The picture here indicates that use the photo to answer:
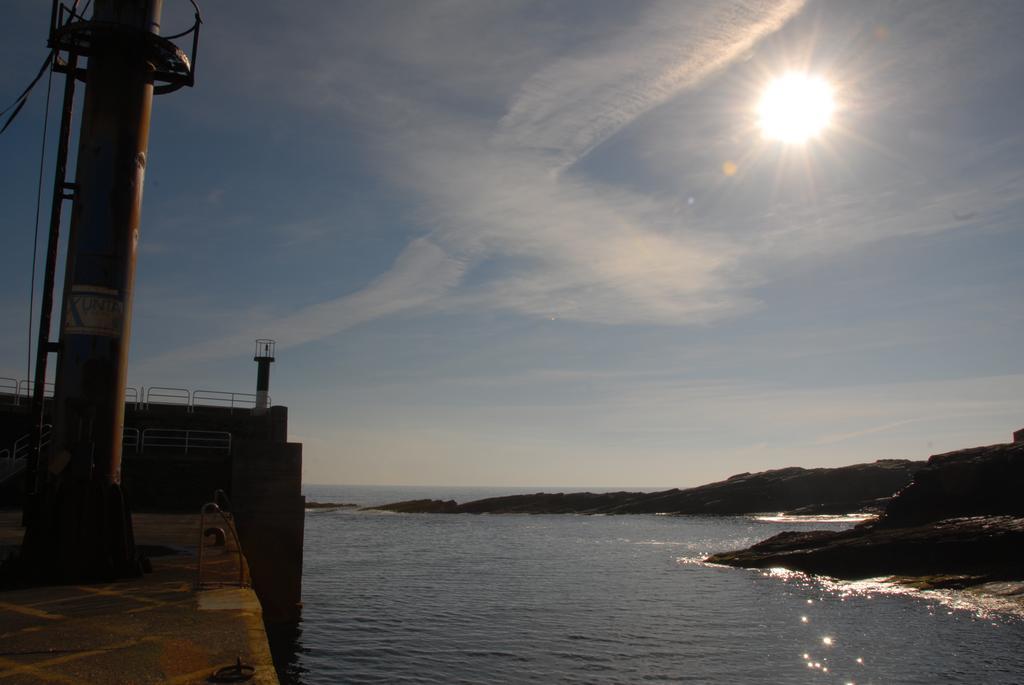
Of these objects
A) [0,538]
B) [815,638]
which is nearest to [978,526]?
[815,638]

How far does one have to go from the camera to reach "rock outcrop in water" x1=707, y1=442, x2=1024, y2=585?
2812cm

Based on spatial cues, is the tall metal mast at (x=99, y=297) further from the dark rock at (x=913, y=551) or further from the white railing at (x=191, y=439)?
the dark rock at (x=913, y=551)

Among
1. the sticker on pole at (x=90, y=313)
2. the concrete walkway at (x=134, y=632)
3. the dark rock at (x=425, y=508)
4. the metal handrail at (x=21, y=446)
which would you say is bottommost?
the dark rock at (x=425, y=508)

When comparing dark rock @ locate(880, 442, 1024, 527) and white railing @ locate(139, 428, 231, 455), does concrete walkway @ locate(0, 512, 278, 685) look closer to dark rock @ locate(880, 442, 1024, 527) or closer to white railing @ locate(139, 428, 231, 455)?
white railing @ locate(139, 428, 231, 455)

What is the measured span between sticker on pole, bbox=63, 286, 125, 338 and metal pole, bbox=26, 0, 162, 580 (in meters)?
0.02

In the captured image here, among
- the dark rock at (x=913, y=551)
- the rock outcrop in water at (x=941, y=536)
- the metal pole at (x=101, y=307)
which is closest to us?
the metal pole at (x=101, y=307)

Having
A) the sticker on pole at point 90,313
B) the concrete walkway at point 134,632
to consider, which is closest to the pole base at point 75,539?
the concrete walkway at point 134,632

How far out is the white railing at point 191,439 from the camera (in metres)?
26.8

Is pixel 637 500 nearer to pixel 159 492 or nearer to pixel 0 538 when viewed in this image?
pixel 159 492

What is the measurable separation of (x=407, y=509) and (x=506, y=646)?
278 feet

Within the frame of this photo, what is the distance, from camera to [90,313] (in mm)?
11711

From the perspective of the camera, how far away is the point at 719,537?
57.1 m

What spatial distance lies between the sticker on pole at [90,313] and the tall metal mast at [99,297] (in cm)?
2

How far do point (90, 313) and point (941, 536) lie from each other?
3117 centimetres
